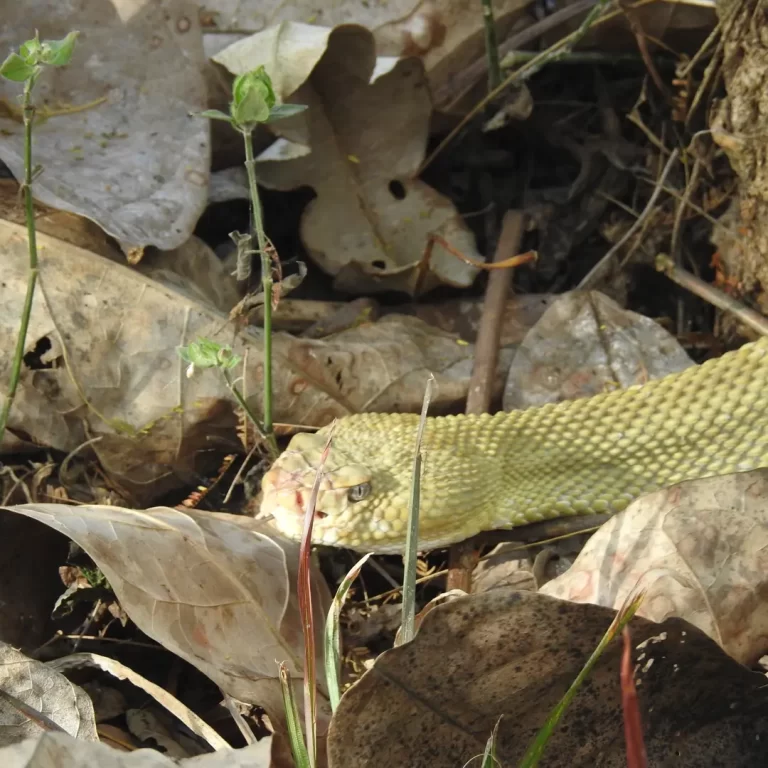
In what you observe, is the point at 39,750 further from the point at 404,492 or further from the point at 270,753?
the point at 404,492

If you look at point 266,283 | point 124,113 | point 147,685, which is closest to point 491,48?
point 124,113

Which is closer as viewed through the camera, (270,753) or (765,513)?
(270,753)

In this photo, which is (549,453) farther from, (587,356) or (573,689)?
(573,689)

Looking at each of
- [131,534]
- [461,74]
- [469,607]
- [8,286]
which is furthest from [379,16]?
[469,607]

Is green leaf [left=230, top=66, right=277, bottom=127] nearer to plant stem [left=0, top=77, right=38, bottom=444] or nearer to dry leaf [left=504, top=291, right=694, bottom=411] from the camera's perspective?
plant stem [left=0, top=77, right=38, bottom=444]

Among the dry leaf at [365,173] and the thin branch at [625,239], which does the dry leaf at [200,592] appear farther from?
the thin branch at [625,239]

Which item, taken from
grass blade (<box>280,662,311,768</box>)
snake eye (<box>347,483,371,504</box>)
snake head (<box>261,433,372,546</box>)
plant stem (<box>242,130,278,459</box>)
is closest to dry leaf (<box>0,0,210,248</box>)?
plant stem (<box>242,130,278,459</box>)
